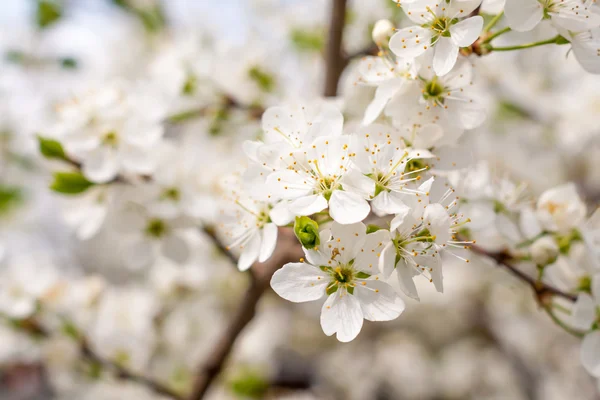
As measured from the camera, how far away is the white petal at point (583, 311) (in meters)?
0.79

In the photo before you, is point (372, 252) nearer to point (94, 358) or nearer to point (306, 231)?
point (306, 231)

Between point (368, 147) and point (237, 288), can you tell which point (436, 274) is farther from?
point (237, 288)

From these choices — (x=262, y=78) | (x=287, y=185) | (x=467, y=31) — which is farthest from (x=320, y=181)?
(x=262, y=78)

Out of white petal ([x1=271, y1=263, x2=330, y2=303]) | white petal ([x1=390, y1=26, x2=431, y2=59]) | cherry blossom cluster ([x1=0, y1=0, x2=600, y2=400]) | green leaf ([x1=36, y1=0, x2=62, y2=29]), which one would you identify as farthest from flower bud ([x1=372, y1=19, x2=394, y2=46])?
green leaf ([x1=36, y1=0, x2=62, y2=29])

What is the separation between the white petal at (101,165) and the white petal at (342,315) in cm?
56

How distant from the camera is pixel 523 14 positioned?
65cm

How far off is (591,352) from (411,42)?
1.86 ft

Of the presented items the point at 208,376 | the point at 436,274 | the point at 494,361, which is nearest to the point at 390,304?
the point at 436,274

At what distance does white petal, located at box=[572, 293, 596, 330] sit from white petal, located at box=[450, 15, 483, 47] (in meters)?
0.45

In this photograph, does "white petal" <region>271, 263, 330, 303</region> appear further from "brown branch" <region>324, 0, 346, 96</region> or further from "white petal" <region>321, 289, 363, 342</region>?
"brown branch" <region>324, 0, 346, 96</region>

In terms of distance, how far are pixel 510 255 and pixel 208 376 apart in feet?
2.54

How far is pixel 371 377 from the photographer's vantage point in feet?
8.54

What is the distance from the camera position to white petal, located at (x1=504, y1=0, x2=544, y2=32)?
647 millimetres

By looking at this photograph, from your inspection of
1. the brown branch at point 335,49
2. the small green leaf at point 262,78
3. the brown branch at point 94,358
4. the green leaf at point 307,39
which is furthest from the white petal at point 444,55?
the green leaf at point 307,39
